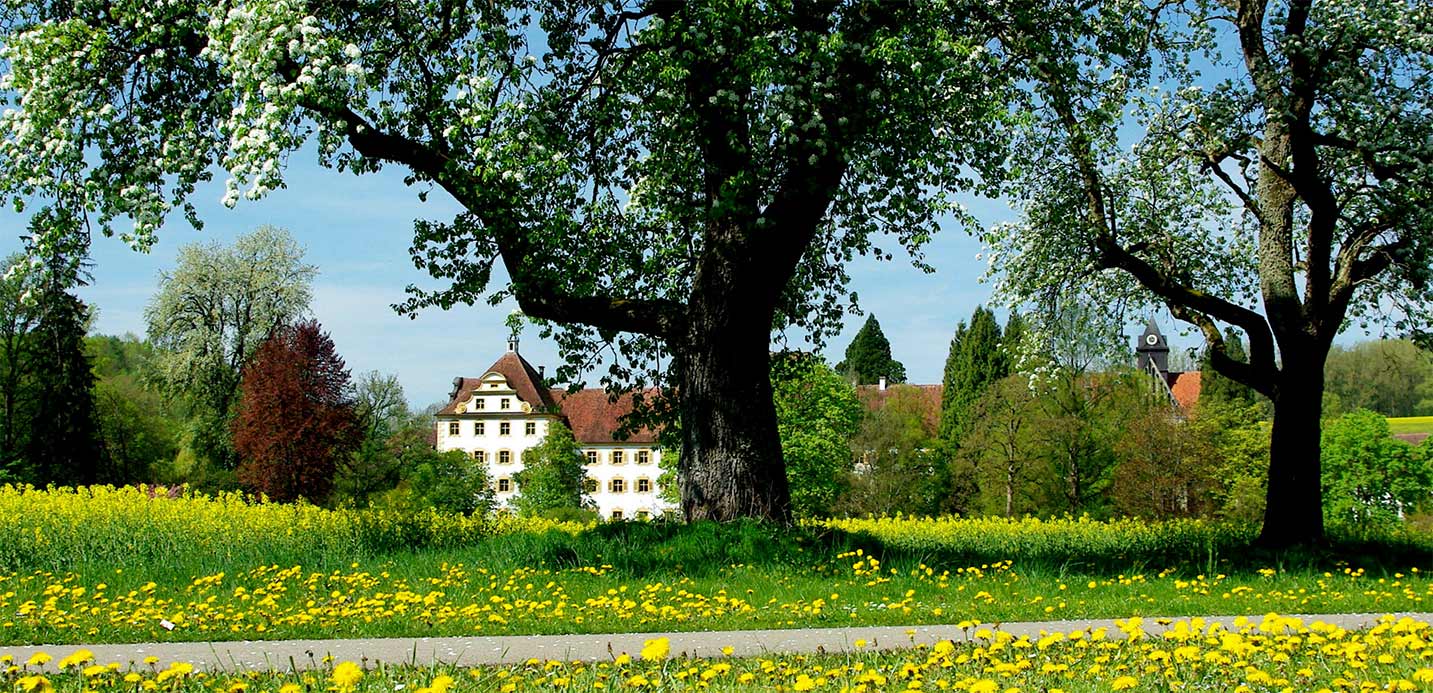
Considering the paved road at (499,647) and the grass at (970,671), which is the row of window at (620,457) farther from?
the grass at (970,671)

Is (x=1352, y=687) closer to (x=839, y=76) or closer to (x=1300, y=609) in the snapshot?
(x=1300, y=609)

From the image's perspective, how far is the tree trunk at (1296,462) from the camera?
571 inches

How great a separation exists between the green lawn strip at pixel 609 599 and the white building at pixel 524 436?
221 feet

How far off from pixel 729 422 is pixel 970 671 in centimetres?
690

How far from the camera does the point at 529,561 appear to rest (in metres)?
10.7

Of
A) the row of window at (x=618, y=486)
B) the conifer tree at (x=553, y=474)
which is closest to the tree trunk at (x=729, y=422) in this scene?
the conifer tree at (x=553, y=474)

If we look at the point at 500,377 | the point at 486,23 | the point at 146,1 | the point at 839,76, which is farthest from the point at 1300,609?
the point at 500,377

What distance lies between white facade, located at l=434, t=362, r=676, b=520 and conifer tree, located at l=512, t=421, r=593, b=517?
48.4 ft

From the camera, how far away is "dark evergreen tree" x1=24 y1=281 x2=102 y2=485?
130 ft

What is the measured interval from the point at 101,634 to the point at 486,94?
5.10 m

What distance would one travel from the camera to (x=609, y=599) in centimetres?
861

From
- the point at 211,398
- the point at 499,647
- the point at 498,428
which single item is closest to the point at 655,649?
the point at 499,647

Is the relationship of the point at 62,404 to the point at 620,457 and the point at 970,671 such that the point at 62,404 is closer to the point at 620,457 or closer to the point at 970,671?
the point at 620,457

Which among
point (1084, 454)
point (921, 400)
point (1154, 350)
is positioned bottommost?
point (1084, 454)
